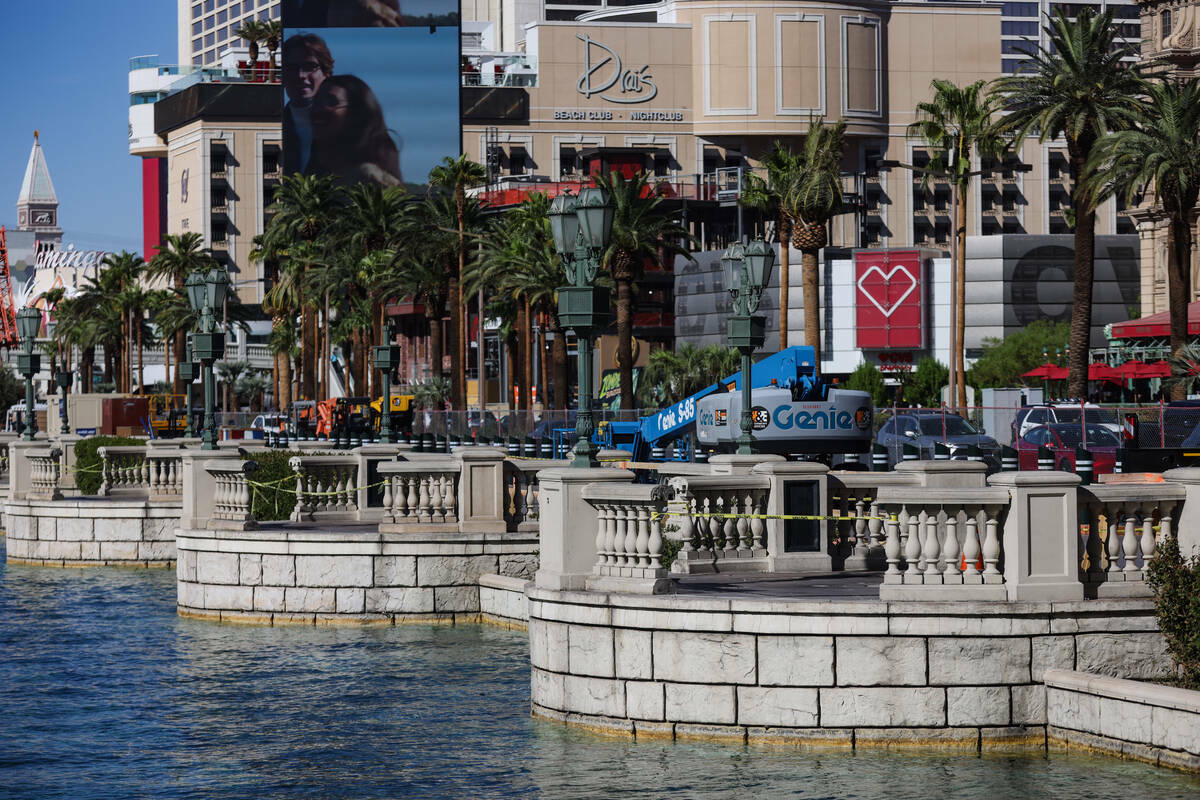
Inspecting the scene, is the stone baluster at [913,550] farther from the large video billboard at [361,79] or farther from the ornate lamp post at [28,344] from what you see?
the large video billboard at [361,79]

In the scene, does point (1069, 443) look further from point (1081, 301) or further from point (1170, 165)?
point (1170, 165)

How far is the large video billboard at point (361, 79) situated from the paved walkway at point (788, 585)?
148077mm

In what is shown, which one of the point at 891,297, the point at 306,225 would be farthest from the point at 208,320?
the point at 891,297

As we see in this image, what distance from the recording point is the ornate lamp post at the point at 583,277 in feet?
60.6

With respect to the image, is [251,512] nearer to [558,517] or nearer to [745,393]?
[745,393]

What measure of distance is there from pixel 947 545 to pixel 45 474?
2601cm

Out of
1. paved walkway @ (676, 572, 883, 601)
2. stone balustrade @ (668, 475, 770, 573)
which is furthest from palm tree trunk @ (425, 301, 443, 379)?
paved walkway @ (676, 572, 883, 601)

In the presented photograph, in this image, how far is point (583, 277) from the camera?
62.8 ft

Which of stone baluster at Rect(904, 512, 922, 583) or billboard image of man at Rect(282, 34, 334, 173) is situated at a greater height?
billboard image of man at Rect(282, 34, 334, 173)

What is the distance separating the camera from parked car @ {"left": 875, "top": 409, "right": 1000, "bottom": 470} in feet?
140

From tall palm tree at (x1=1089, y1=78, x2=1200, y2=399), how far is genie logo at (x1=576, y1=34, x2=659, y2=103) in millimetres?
98509

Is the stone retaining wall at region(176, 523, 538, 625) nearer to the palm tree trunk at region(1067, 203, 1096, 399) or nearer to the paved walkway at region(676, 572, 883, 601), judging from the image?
the paved walkway at region(676, 572, 883, 601)

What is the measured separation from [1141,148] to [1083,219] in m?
4.50

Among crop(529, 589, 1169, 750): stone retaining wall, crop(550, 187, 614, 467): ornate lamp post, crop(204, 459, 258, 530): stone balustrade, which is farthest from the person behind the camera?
crop(204, 459, 258, 530): stone balustrade
